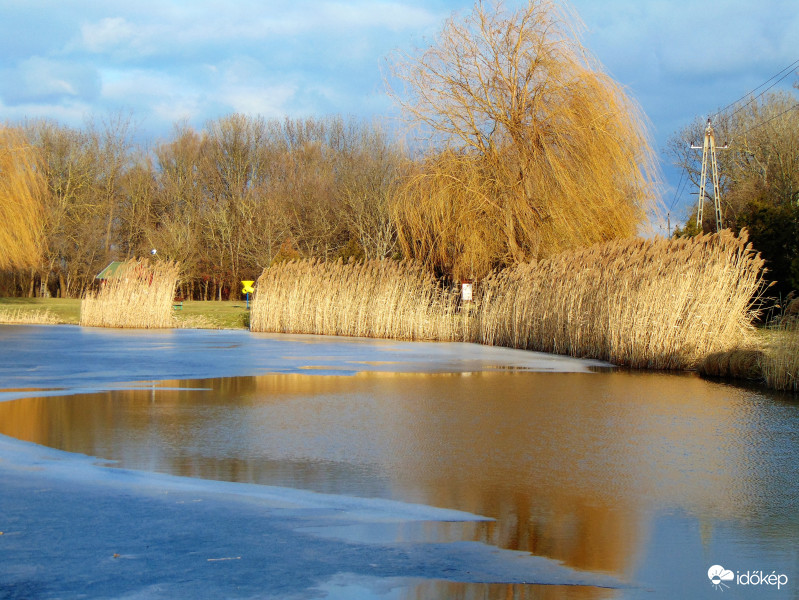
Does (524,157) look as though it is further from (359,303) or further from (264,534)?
(264,534)

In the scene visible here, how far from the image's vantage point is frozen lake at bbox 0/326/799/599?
12.5ft

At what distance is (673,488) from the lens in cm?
539

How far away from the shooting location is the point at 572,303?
50.1 ft

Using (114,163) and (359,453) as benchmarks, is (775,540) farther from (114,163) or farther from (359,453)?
(114,163)

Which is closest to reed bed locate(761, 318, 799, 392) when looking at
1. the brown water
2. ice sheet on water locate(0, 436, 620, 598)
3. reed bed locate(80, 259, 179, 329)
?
the brown water

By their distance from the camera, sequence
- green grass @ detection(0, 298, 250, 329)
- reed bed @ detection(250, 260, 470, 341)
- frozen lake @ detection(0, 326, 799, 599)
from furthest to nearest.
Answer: green grass @ detection(0, 298, 250, 329) < reed bed @ detection(250, 260, 470, 341) < frozen lake @ detection(0, 326, 799, 599)

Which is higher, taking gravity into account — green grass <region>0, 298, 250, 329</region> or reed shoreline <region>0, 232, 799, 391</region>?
A: reed shoreline <region>0, 232, 799, 391</region>

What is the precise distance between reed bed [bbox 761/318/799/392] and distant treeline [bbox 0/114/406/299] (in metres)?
31.6

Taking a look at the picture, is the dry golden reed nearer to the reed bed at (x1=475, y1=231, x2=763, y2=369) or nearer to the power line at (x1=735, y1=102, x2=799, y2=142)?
the reed bed at (x1=475, y1=231, x2=763, y2=369)

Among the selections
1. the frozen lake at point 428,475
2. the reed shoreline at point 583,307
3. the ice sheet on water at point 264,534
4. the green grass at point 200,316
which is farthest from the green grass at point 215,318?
the ice sheet on water at point 264,534

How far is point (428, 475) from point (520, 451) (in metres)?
1.10

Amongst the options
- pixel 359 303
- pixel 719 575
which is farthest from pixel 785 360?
pixel 359 303

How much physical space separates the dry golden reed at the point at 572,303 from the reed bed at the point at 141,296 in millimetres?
2668

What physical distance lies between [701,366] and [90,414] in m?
8.85
